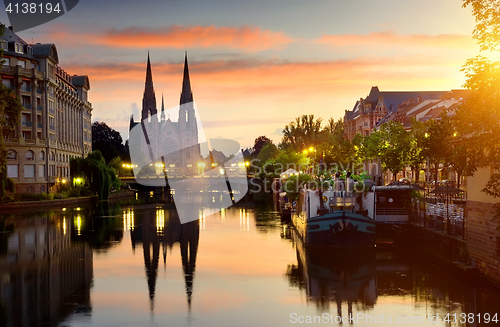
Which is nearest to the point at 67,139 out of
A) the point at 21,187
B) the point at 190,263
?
the point at 21,187

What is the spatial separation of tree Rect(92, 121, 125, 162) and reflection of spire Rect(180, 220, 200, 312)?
8874cm

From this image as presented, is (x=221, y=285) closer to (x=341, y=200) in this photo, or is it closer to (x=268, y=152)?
(x=341, y=200)

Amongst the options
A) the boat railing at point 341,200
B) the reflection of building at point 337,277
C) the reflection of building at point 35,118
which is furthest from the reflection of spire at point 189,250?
the reflection of building at point 35,118

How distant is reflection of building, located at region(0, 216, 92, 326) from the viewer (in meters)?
21.9

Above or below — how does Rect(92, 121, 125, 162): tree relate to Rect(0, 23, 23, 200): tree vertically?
above

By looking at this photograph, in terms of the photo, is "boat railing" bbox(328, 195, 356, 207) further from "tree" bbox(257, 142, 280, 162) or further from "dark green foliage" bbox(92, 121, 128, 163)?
"tree" bbox(257, 142, 280, 162)

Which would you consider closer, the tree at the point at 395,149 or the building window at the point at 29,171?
the tree at the point at 395,149

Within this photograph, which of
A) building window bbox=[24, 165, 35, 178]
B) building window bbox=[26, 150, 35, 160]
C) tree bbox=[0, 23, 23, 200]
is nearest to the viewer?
tree bbox=[0, 23, 23, 200]

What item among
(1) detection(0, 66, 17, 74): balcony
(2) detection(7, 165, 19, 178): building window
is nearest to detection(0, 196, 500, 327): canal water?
(2) detection(7, 165, 19, 178): building window

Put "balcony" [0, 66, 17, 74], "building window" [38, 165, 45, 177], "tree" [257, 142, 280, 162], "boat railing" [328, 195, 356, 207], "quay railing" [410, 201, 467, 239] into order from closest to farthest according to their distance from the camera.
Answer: "quay railing" [410, 201, 467, 239] → "boat railing" [328, 195, 356, 207] → "balcony" [0, 66, 17, 74] → "building window" [38, 165, 45, 177] → "tree" [257, 142, 280, 162]

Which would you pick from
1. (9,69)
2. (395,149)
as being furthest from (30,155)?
(395,149)

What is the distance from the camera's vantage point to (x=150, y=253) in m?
37.3

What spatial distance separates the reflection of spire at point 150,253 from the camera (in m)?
27.1

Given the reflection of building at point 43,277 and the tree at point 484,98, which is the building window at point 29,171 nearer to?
the reflection of building at point 43,277
